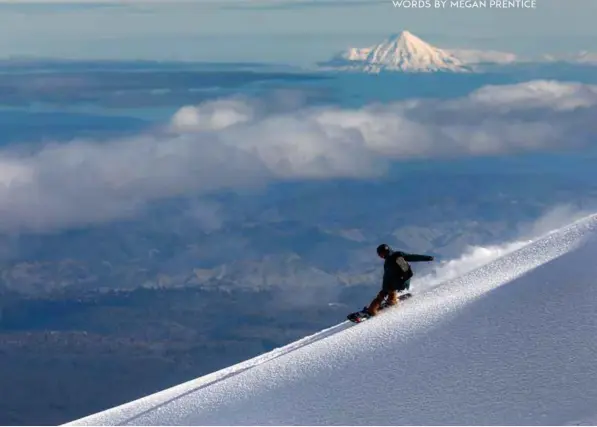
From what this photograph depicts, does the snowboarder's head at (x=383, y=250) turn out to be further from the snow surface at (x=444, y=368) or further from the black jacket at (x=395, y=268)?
the snow surface at (x=444, y=368)

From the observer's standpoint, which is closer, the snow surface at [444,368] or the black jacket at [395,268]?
the snow surface at [444,368]

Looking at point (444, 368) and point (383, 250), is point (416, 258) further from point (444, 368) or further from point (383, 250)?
point (444, 368)

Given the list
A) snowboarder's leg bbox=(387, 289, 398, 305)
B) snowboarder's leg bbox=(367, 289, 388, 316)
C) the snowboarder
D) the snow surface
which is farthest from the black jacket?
the snow surface

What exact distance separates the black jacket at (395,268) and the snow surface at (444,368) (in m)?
1.20

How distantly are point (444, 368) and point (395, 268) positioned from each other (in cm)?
438

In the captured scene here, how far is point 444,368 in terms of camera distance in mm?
26234

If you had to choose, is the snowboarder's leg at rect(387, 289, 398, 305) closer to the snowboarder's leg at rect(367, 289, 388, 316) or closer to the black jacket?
the snowboarder's leg at rect(367, 289, 388, 316)

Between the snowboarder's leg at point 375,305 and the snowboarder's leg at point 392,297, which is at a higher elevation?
the snowboarder's leg at point 392,297

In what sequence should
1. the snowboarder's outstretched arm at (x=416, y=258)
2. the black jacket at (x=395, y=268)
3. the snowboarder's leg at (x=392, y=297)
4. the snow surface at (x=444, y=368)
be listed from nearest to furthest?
the snow surface at (x=444, y=368)
the snowboarder's outstretched arm at (x=416, y=258)
the black jacket at (x=395, y=268)
the snowboarder's leg at (x=392, y=297)

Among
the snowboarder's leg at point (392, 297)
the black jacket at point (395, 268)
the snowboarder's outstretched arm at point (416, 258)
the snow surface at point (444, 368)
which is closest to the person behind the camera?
the snow surface at point (444, 368)

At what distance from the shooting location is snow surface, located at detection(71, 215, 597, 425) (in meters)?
24.2

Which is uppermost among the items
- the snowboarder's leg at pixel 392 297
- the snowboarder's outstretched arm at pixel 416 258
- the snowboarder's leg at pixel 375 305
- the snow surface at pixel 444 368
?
the snowboarder's outstretched arm at pixel 416 258

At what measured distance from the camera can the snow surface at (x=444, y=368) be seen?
2419 centimetres

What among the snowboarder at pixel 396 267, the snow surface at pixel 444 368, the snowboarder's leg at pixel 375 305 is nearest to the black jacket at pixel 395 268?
the snowboarder at pixel 396 267
